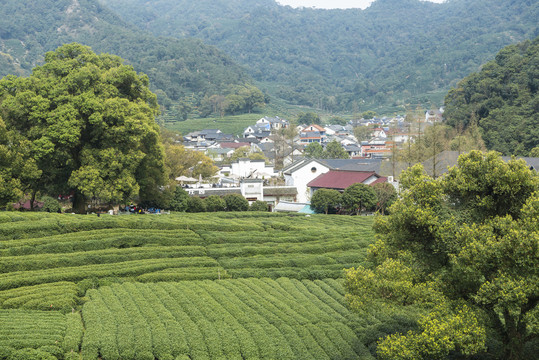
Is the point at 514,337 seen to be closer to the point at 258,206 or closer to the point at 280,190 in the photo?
the point at 258,206

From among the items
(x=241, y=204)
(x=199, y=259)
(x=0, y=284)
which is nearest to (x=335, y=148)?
(x=241, y=204)

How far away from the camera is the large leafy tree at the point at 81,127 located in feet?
116

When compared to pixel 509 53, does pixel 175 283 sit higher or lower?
lower

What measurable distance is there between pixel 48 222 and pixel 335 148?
66477 mm

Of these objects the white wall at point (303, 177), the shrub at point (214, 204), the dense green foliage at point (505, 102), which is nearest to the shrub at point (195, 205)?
the shrub at point (214, 204)

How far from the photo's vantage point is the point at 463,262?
48.1 feet

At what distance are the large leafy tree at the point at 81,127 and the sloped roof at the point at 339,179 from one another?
21951mm

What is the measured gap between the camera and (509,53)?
7725cm

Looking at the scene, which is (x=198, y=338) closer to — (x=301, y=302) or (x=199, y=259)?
(x=301, y=302)

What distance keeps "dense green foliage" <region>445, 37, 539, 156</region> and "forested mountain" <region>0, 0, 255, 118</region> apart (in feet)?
244

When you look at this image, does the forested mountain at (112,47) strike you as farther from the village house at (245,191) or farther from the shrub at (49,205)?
the shrub at (49,205)

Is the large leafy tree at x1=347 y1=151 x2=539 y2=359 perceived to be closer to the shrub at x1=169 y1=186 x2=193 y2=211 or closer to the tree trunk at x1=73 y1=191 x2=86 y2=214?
the tree trunk at x1=73 y1=191 x2=86 y2=214

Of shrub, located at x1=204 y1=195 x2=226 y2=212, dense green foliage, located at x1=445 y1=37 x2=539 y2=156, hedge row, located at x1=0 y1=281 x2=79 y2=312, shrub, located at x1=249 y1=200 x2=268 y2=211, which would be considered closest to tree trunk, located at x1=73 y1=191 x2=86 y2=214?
shrub, located at x1=204 y1=195 x2=226 y2=212

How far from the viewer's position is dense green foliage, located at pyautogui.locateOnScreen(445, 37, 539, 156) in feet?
211
